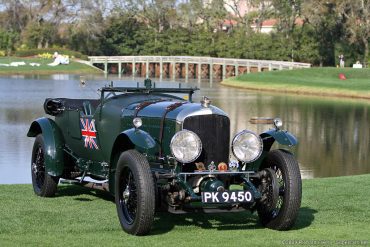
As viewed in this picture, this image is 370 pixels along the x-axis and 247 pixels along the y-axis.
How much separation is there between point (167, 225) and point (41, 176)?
3.10 m

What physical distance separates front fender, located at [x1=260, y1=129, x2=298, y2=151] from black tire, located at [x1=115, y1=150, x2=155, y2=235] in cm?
164

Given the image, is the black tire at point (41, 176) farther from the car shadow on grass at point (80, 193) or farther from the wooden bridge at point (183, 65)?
the wooden bridge at point (183, 65)

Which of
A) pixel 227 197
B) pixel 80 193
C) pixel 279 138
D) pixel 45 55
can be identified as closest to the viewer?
pixel 227 197

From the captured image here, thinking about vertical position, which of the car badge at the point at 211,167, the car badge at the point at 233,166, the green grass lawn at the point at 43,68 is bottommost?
→ the green grass lawn at the point at 43,68

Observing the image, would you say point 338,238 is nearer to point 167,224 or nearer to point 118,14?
point 167,224

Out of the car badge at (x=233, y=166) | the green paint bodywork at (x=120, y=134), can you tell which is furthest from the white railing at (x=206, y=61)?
the car badge at (x=233, y=166)

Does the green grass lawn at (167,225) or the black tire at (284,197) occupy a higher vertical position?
the black tire at (284,197)

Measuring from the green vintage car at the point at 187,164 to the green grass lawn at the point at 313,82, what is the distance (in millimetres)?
42448

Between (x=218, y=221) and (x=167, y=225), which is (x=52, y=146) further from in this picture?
(x=218, y=221)

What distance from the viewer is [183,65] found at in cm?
9325

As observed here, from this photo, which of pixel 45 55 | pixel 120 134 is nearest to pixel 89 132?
pixel 120 134

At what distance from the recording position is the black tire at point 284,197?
918cm

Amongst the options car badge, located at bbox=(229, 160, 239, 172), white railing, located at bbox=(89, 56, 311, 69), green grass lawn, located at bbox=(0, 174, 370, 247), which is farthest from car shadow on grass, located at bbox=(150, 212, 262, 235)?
white railing, located at bbox=(89, 56, 311, 69)

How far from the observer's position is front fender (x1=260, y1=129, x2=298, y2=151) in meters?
9.53
